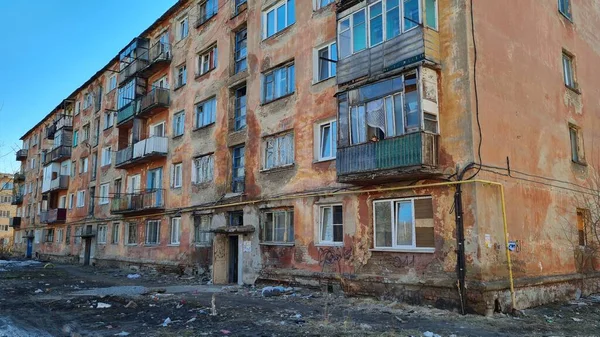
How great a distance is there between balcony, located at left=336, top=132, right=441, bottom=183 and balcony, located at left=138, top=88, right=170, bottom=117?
13865 millimetres

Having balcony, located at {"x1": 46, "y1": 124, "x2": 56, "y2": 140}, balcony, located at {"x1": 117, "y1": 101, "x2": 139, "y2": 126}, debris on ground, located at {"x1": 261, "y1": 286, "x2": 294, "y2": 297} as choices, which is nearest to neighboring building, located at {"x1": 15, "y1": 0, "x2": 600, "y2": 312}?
debris on ground, located at {"x1": 261, "y1": 286, "x2": 294, "y2": 297}

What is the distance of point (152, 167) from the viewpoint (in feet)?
83.9

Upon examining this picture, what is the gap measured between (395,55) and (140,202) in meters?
17.3

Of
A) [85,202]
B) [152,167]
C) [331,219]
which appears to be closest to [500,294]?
[331,219]

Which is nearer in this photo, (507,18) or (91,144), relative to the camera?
(507,18)

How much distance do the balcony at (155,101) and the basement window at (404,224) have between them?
49.5 ft

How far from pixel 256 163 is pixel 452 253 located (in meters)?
8.80

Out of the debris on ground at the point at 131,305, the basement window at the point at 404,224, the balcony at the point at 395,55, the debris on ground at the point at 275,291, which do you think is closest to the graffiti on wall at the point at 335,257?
the basement window at the point at 404,224

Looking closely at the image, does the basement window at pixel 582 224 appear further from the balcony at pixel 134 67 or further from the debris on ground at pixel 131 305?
the balcony at pixel 134 67

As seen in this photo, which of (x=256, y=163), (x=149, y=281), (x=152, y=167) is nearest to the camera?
(x=256, y=163)

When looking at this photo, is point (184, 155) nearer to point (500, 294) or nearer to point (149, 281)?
point (149, 281)

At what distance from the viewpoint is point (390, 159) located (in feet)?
40.5

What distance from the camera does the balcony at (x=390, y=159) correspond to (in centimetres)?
1174

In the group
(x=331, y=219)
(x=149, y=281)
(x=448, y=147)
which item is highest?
(x=448, y=147)
